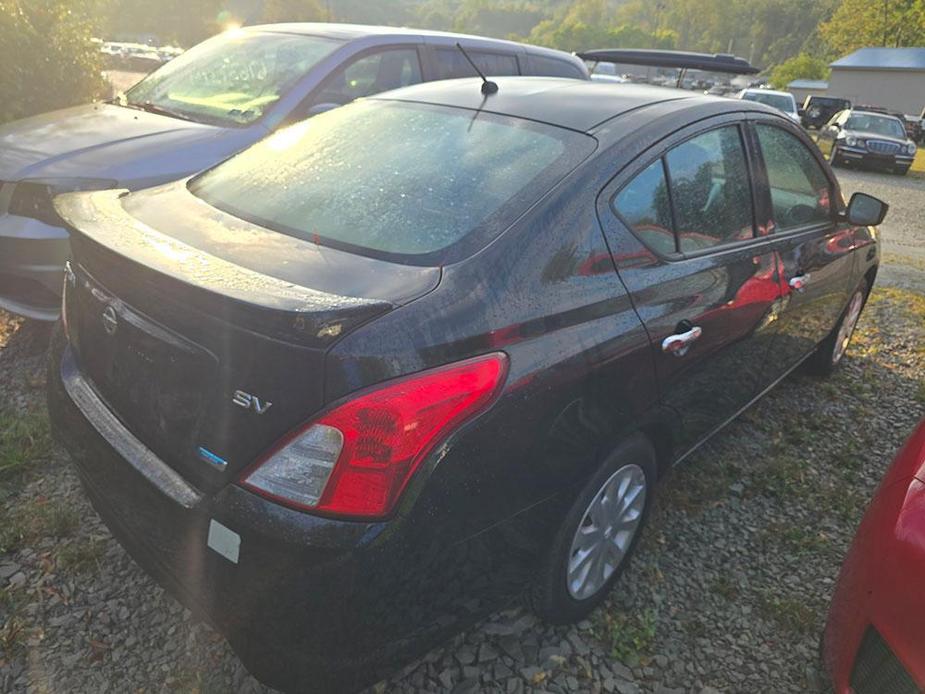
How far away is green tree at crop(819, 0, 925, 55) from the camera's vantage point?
51031 mm

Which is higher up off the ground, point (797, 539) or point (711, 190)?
point (711, 190)

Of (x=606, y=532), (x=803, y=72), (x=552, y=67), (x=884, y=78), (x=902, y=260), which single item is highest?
(x=884, y=78)

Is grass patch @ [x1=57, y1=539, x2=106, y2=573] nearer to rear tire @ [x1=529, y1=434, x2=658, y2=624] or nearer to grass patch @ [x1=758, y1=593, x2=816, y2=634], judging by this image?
rear tire @ [x1=529, y1=434, x2=658, y2=624]

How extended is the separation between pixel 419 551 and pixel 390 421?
1.10 ft

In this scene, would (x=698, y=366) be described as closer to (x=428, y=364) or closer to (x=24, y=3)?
(x=428, y=364)

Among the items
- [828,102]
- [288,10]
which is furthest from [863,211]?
[288,10]

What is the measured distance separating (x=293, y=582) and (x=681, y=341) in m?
1.45

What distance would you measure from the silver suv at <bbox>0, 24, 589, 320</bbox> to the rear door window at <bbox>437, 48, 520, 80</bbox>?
0.01 m

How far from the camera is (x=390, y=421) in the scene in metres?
1.42

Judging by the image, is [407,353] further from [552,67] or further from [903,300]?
[903,300]

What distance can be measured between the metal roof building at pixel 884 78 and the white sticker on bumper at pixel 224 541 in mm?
49803

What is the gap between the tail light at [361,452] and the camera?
1402 millimetres

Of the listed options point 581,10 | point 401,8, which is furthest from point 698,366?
point 581,10

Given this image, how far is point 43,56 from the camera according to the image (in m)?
6.20
